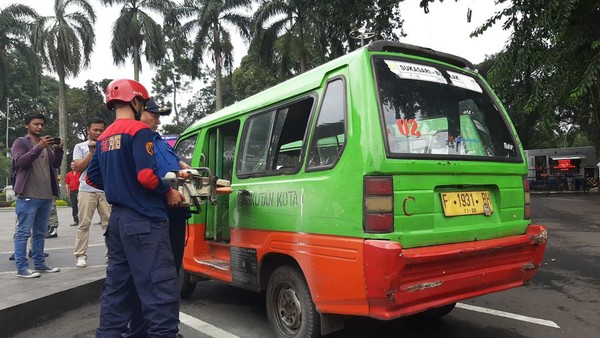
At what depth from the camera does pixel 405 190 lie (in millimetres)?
2732

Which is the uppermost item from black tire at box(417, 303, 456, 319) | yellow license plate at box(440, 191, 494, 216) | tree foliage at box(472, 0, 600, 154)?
tree foliage at box(472, 0, 600, 154)

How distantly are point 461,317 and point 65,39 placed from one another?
27.6 m

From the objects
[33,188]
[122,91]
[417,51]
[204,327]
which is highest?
[417,51]

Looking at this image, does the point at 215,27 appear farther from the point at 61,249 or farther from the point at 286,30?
the point at 61,249

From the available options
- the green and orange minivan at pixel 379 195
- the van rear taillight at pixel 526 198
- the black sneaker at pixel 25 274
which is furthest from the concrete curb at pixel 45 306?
the van rear taillight at pixel 526 198

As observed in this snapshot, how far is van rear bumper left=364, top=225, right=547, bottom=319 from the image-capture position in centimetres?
257

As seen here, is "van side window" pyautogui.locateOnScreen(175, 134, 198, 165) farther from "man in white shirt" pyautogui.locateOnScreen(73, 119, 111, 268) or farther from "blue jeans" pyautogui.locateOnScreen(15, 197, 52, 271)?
"blue jeans" pyautogui.locateOnScreen(15, 197, 52, 271)

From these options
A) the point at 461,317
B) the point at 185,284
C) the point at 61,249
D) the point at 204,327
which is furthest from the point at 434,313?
the point at 61,249

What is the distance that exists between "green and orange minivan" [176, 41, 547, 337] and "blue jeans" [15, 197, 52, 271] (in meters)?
2.63

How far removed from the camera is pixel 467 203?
3.06 meters

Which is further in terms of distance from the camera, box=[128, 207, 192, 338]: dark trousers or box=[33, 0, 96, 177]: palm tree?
box=[33, 0, 96, 177]: palm tree

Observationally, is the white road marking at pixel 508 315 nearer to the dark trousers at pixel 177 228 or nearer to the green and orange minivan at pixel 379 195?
the green and orange minivan at pixel 379 195

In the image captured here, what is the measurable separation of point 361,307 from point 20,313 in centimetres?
319

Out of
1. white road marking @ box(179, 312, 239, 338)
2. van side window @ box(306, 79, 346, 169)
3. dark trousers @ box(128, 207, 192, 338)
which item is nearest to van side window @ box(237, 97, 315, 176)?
van side window @ box(306, 79, 346, 169)
